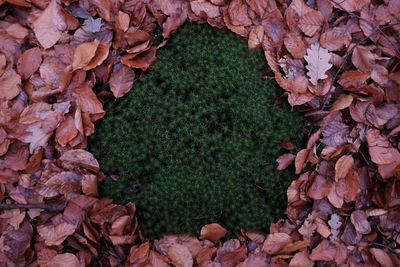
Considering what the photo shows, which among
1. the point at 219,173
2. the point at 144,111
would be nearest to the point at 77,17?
the point at 144,111

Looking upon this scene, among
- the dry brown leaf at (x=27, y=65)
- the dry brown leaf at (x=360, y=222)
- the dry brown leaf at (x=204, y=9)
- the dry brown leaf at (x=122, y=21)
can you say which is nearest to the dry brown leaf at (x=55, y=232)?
the dry brown leaf at (x=27, y=65)

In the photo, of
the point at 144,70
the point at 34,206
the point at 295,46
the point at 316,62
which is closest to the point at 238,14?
the point at 295,46

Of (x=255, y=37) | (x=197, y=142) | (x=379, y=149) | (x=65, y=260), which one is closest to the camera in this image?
(x=65, y=260)

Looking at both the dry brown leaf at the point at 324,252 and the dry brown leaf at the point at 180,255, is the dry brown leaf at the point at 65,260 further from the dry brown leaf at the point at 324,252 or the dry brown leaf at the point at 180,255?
the dry brown leaf at the point at 324,252

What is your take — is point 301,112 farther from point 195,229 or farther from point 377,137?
point 195,229

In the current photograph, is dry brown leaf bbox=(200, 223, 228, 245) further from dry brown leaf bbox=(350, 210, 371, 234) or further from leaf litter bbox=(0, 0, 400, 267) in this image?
dry brown leaf bbox=(350, 210, 371, 234)

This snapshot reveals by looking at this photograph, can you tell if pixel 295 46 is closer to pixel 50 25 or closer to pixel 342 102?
pixel 342 102

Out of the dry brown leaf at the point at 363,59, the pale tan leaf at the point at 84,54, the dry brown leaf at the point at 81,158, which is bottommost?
the dry brown leaf at the point at 81,158
